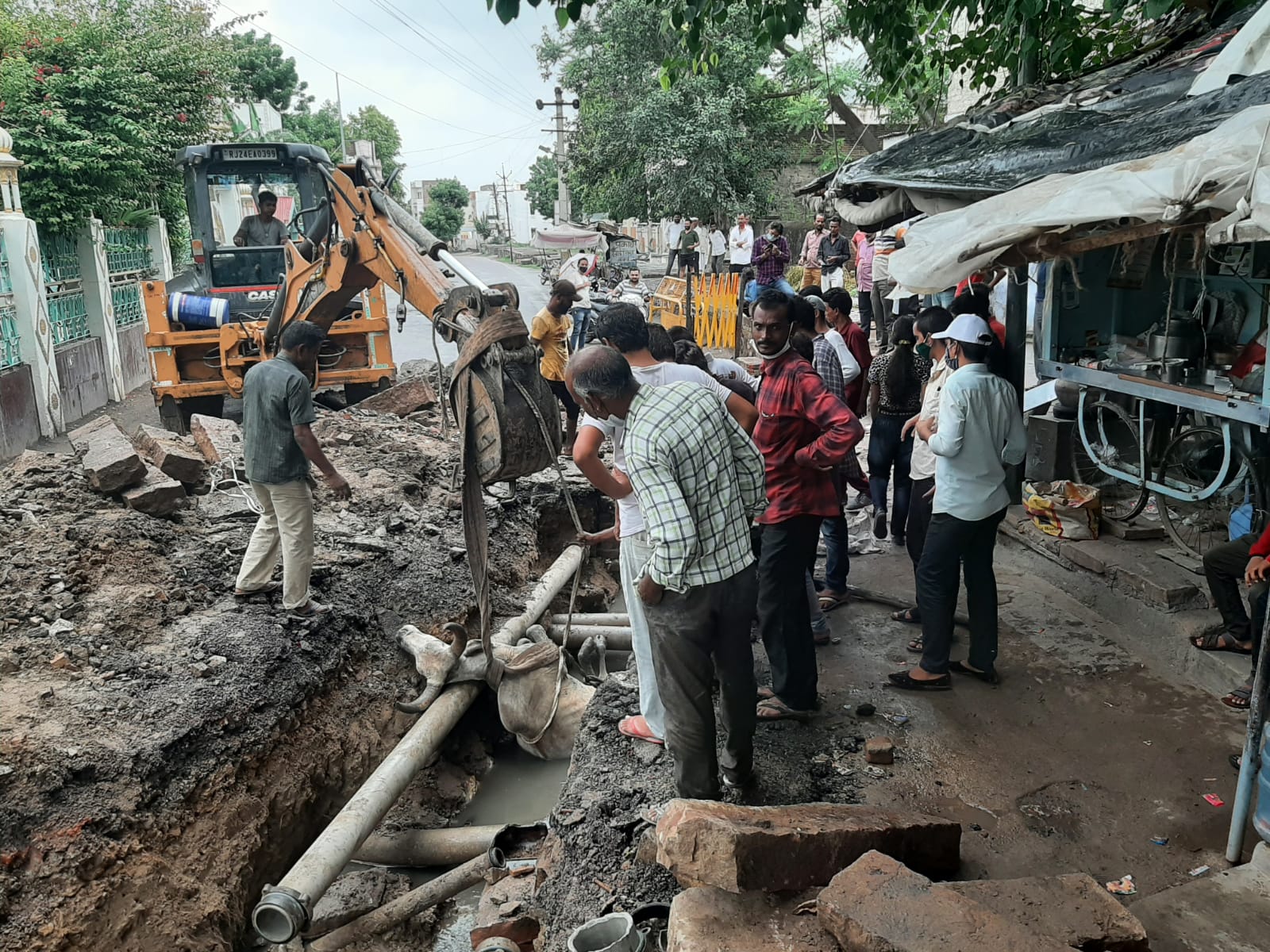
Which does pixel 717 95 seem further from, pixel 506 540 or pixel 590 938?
pixel 590 938

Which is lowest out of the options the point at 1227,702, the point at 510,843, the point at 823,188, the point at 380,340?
the point at 510,843

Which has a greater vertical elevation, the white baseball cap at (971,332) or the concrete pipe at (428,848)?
the white baseball cap at (971,332)

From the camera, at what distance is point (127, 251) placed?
14.1 metres

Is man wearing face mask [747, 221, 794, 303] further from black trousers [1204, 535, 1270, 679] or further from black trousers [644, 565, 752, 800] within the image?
black trousers [644, 565, 752, 800]

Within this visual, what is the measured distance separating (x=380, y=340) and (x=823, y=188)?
5728mm

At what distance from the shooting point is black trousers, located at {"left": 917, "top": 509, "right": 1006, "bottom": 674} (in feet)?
14.2

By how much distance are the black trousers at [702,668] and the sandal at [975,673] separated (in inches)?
65.4

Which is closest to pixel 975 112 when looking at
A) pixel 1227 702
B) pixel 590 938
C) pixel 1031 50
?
pixel 1031 50

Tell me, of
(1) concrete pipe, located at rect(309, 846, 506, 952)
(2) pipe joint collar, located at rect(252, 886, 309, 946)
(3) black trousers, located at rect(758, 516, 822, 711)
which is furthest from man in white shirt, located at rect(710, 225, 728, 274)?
(2) pipe joint collar, located at rect(252, 886, 309, 946)

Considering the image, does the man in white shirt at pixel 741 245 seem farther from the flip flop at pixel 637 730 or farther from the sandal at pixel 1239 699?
the flip flop at pixel 637 730

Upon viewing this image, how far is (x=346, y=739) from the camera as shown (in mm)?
5266

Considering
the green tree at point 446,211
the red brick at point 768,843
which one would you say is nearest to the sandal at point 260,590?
the red brick at point 768,843

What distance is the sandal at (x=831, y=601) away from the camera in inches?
220

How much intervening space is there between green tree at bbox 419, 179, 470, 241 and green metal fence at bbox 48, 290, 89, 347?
47.2 m
